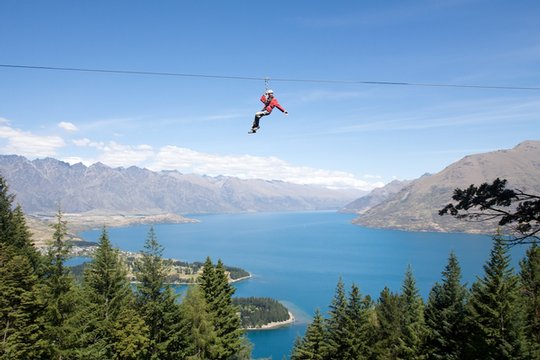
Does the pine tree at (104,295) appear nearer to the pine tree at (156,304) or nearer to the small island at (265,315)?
the pine tree at (156,304)

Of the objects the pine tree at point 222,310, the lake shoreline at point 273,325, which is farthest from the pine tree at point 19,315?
the lake shoreline at point 273,325

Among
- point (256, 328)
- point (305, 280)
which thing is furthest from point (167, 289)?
point (305, 280)

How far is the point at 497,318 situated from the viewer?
23.6 meters

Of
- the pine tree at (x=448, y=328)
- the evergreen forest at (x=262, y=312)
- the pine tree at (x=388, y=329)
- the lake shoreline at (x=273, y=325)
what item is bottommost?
the lake shoreline at (x=273, y=325)

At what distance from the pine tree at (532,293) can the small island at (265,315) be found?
345 ft

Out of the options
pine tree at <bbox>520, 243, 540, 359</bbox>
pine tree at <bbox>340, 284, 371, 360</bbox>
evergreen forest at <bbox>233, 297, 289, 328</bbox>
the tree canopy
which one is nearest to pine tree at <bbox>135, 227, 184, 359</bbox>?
pine tree at <bbox>340, 284, 371, 360</bbox>

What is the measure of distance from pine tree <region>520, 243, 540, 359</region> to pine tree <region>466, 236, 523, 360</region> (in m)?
2.43

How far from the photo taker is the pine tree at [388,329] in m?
33.0

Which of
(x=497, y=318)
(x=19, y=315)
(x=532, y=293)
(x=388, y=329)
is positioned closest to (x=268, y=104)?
(x=19, y=315)

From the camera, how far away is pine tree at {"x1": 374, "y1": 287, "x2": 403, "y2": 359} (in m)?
33.0

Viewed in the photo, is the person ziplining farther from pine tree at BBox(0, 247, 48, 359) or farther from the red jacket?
pine tree at BBox(0, 247, 48, 359)

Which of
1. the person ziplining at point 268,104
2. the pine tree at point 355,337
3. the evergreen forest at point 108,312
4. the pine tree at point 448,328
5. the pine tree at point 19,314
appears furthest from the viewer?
the pine tree at point 355,337

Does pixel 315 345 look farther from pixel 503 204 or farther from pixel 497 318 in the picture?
pixel 503 204

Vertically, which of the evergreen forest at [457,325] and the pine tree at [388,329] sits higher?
the evergreen forest at [457,325]
